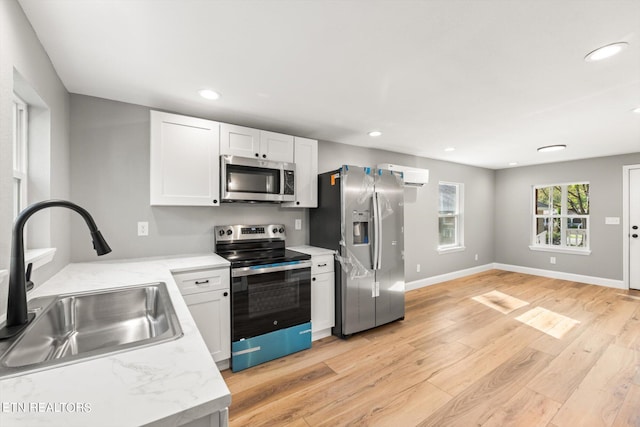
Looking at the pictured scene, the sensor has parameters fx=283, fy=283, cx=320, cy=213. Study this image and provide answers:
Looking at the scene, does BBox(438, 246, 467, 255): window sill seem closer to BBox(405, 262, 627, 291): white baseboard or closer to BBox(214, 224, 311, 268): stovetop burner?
BBox(405, 262, 627, 291): white baseboard

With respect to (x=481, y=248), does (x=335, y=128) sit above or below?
above

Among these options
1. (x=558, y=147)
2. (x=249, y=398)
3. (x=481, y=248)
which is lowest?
(x=249, y=398)

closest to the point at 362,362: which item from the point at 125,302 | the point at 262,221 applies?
the point at 262,221

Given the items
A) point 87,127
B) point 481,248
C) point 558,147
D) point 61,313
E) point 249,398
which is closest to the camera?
point 61,313

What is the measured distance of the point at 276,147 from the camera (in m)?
2.91

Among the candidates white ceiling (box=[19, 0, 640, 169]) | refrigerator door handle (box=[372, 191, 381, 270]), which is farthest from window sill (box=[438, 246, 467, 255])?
white ceiling (box=[19, 0, 640, 169])

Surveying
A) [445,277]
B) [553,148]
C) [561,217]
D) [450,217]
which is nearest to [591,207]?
[561,217]

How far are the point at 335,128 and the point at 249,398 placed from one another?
2.63 m

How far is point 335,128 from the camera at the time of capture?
3.16 m

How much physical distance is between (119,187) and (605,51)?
3.52m

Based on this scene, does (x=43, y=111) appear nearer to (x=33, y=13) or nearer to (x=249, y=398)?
(x=33, y=13)

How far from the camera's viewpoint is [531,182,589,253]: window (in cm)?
508

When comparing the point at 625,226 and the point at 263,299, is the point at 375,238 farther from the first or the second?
the point at 625,226

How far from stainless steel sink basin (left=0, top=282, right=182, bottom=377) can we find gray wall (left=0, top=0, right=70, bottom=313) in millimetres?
192
